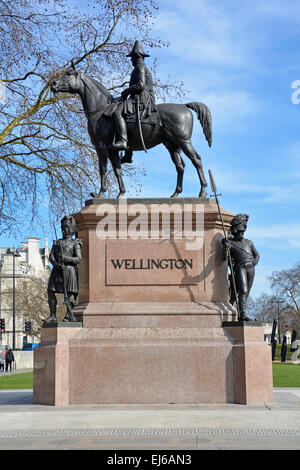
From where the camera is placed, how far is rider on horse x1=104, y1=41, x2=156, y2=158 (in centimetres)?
1252

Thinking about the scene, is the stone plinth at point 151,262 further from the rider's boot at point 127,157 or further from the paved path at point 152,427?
the paved path at point 152,427

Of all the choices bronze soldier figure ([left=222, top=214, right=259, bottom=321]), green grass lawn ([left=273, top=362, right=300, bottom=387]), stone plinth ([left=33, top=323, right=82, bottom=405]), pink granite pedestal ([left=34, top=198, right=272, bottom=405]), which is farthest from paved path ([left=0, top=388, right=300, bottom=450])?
green grass lawn ([left=273, top=362, right=300, bottom=387])

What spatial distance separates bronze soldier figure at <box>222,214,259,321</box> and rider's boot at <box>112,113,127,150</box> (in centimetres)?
262

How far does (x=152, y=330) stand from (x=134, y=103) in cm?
449

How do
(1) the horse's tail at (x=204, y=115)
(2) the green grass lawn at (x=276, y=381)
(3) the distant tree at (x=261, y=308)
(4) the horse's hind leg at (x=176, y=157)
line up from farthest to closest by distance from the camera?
(3) the distant tree at (x=261, y=308)
(2) the green grass lawn at (x=276, y=381)
(4) the horse's hind leg at (x=176, y=157)
(1) the horse's tail at (x=204, y=115)

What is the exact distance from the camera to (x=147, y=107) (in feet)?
41.5

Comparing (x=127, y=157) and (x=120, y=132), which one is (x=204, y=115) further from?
(x=127, y=157)

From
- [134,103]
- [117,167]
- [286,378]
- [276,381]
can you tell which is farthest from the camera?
[286,378]

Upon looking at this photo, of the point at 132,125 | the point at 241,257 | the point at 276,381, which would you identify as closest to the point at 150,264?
the point at 241,257

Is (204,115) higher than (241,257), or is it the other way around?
(204,115)

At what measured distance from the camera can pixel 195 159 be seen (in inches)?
504

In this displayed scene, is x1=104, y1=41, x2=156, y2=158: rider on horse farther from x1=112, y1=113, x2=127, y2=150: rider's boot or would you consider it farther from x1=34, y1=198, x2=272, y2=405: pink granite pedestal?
x1=34, y1=198, x2=272, y2=405: pink granite pedestal

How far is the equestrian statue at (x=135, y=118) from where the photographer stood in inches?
497

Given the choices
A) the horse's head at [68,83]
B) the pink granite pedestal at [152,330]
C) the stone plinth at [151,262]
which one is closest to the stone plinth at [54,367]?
the pink granite pedestal at [152,330]
